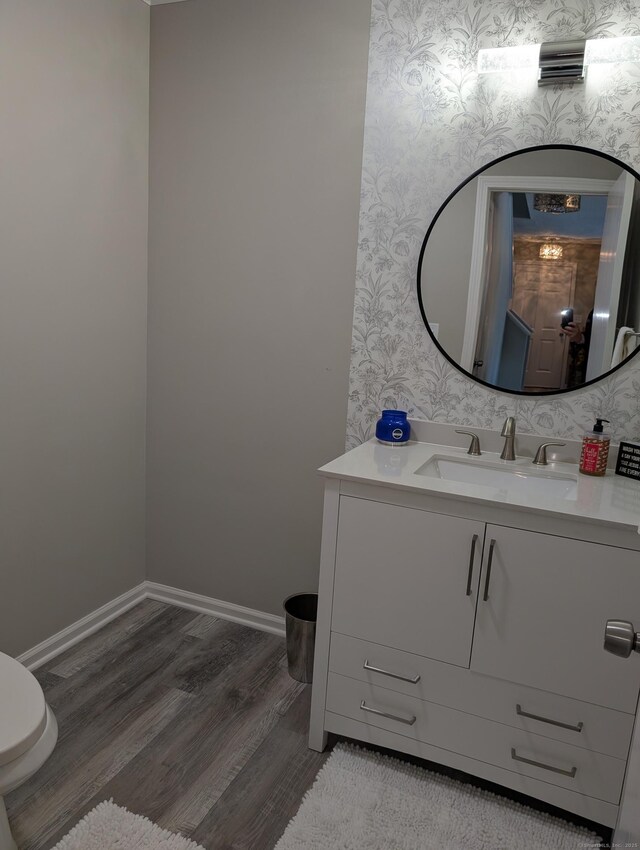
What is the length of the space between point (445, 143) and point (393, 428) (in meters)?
0.94

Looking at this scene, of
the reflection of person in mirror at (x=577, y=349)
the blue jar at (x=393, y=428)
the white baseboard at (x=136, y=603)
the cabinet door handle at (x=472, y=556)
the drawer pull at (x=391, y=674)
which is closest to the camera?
the cabinet door handle at (x=472, y=556)

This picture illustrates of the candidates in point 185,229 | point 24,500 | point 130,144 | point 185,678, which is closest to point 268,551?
point 185,678

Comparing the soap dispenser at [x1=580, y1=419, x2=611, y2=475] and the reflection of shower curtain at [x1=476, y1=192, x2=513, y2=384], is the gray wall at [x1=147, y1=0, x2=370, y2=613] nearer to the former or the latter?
the reflection of shower curtain at [x1=476, y1=192, x2=513, y2=384]

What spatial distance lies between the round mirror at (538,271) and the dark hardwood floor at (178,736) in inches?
51.4

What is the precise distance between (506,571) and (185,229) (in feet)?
5.77

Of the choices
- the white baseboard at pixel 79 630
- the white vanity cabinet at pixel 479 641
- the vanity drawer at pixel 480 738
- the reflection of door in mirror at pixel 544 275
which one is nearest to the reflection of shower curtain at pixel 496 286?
the reflection of door in mirror at pixel 544 275

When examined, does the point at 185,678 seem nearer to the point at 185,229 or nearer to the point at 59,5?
the point at 185,229

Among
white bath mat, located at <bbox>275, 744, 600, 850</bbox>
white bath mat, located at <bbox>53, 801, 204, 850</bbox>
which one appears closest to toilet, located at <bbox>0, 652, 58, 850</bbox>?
white bath mat, located at <bbox>53, 801, 204, 850</bbox>

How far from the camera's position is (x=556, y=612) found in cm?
157

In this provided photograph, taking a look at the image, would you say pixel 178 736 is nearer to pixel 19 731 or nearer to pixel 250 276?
pixel 19 731

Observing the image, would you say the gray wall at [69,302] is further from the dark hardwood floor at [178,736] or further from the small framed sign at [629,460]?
the small framed sign at [629,460]

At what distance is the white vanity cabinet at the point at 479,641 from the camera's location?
1550 millimetres

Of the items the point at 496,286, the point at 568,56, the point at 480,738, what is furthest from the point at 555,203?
the point at 480,738

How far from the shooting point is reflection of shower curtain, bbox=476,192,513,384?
2035 millimetres
